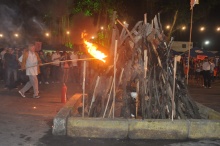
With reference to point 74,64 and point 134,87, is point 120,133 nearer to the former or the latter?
point 134,87

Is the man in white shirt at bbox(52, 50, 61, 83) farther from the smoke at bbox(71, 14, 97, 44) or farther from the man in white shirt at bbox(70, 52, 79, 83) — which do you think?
the smoke at bbox(71, 14, 97, 44)

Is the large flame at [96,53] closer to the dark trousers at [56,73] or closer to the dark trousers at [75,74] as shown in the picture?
the dark trousers at [56,73]

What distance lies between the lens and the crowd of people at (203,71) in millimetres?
17469

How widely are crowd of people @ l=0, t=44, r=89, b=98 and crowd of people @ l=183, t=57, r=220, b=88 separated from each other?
25.0 feet

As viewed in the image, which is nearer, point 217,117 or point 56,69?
point 217,117

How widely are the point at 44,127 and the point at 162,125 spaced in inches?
106

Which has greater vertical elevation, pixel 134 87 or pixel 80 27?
pixel 80 27

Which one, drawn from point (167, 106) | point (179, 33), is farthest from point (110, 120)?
point (179, 33)

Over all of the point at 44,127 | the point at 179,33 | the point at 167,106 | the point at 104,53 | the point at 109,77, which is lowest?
the point at 44,127

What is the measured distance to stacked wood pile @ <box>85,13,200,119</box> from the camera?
6699 mm

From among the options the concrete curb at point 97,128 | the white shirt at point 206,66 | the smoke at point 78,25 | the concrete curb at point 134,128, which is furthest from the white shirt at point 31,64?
the smoke at point 78,25

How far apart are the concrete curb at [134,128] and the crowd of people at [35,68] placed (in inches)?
186

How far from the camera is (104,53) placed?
777 cm

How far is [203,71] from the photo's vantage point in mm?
17672
